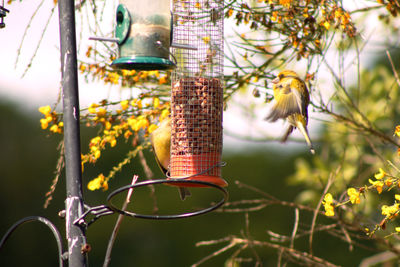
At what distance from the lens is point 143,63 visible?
3.39 m

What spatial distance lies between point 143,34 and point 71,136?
0.86 metres

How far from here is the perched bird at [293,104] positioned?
14.3 ft

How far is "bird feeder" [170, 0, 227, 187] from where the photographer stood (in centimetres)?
370

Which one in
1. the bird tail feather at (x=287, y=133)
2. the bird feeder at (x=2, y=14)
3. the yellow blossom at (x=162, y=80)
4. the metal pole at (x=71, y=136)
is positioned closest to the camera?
the metal pole at (x=71, y=136)

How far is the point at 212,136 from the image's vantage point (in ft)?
12.3

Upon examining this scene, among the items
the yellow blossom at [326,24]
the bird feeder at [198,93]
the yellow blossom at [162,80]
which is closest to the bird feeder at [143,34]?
the bird feeder at [198,93]

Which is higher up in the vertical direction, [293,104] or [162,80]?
[162,80]

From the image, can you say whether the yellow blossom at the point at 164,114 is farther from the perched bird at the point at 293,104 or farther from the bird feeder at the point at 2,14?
the bird feeder at the point at 2,14

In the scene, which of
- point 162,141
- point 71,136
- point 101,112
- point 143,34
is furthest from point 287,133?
point 71,136

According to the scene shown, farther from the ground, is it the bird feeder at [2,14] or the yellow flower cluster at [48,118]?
the bird feeder at [2,14]

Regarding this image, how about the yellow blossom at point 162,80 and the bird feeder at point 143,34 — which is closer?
the bird feeder at point 143,34

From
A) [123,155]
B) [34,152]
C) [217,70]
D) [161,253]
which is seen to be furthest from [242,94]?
[34,152]

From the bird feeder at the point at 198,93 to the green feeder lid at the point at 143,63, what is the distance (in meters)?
0.39

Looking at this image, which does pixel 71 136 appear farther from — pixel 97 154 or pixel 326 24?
pixel 326 24
